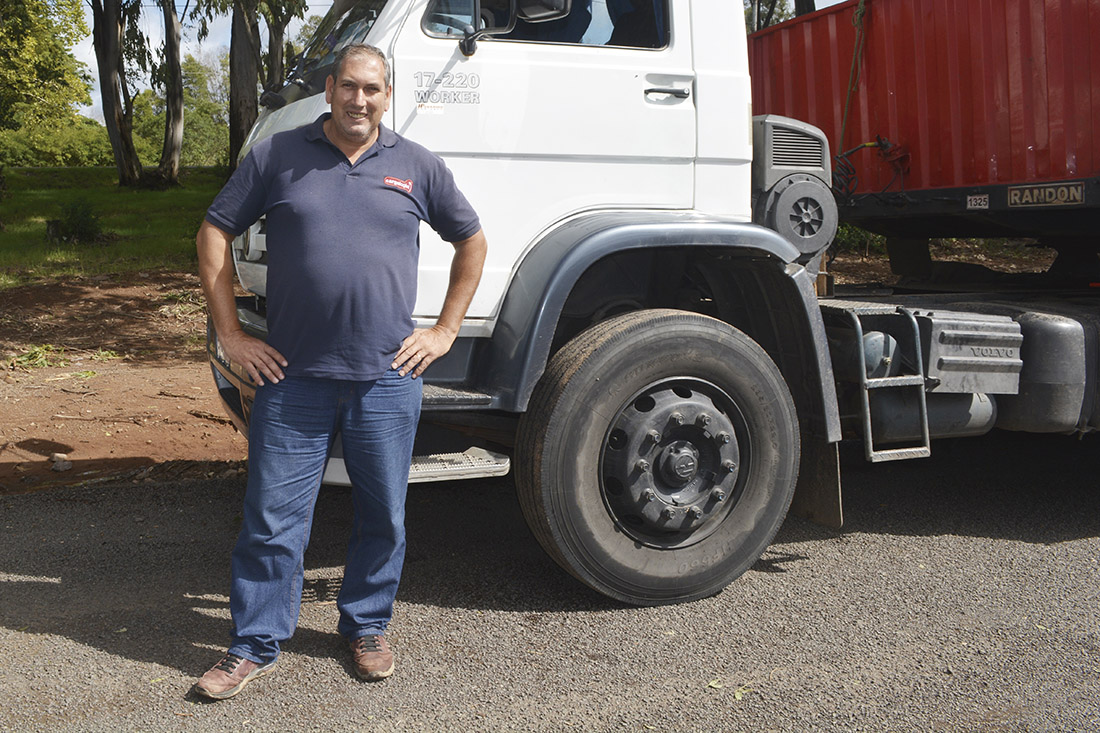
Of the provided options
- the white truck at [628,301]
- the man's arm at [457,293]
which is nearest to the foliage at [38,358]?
the white truck at [628,301]

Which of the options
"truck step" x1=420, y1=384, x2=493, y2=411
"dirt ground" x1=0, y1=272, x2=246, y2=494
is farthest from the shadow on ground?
"truck step" x1=420, y1=384, x2=493, y2=411

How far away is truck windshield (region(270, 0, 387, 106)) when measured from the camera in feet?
13.0

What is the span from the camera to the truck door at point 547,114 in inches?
150

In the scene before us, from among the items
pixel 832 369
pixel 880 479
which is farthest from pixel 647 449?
pixel 880 479

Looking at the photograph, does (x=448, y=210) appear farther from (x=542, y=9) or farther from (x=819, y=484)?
(x=819, y=484)

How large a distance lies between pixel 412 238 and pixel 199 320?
8711mm

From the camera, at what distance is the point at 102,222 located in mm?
19125

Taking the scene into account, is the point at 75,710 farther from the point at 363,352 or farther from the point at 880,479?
the point at 880,479

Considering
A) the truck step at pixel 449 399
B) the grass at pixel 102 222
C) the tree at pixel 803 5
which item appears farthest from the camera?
the grass at pixel 102 222

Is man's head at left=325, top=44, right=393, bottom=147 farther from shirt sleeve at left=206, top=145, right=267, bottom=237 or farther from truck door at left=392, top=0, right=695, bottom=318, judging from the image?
truck door at left=392, top=0, right=695, bottom=318

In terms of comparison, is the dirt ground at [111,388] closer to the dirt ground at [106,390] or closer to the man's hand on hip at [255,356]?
the dirt ground at [106,390]

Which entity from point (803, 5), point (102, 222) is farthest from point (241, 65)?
point (803, 5)

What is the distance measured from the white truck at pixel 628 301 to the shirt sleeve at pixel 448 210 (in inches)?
14.3

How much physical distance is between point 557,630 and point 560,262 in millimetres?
1367
